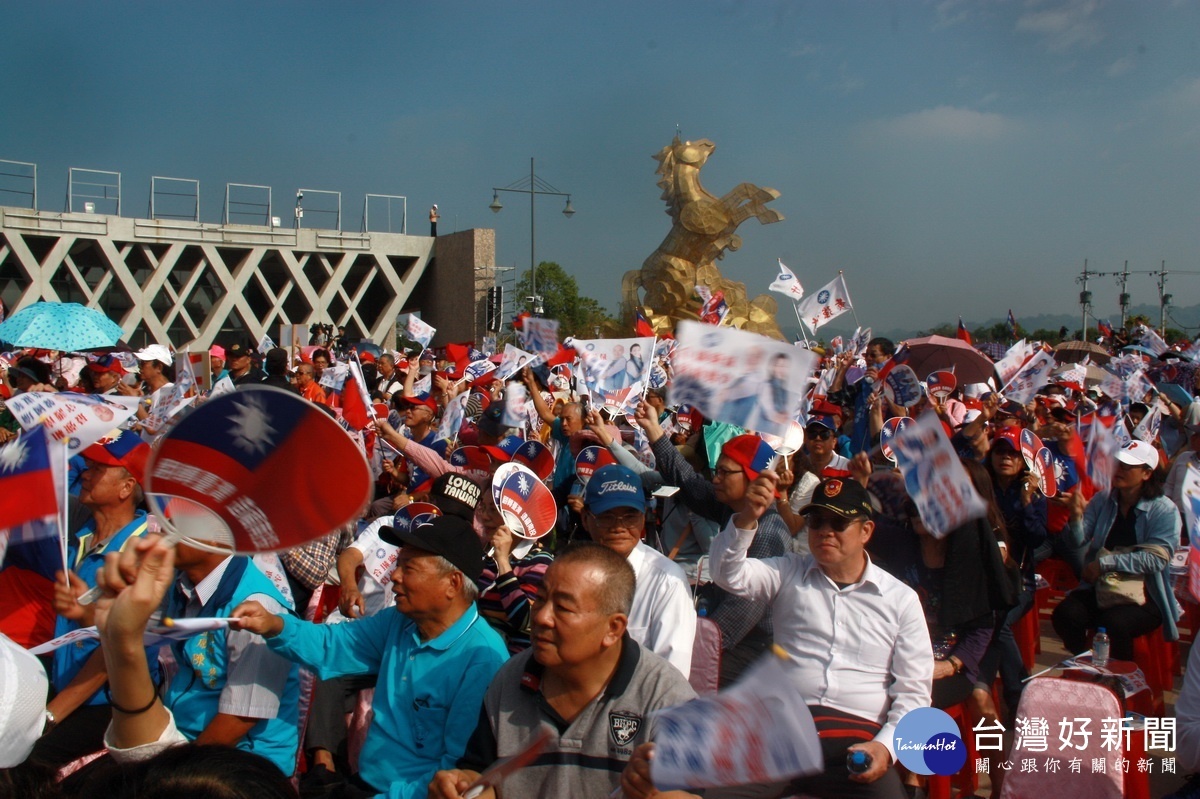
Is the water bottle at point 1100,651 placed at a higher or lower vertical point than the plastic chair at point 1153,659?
higher

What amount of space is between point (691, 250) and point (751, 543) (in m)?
25.9

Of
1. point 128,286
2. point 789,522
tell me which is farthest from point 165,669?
point 128,286

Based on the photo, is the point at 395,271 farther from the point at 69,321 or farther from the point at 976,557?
the point at 976,557

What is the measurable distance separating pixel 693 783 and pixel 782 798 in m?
1.60

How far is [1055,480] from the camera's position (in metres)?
5.88

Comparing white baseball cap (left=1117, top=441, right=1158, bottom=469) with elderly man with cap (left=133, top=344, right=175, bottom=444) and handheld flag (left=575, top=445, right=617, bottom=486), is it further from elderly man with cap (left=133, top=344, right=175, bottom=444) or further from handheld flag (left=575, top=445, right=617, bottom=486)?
elderly man with cap (left=133, top=344, right=175, bottom=444)

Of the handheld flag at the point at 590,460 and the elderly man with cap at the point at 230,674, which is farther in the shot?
the handheld flag at the point at 590,460

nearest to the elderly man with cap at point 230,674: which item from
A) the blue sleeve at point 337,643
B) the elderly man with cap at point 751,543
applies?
the blue sleeve at point 337,643

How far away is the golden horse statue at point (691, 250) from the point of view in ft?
94.5

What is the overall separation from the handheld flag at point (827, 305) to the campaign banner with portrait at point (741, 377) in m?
7.18

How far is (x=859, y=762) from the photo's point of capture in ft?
10.5

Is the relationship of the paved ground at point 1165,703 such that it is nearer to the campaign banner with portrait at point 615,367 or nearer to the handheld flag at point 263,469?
the campaign banner with portrait at point 615,367

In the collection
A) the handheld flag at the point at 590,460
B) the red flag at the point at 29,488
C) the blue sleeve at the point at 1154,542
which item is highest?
the red flag at the point at 29,488

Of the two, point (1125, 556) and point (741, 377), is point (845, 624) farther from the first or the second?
point (1125, 556)
